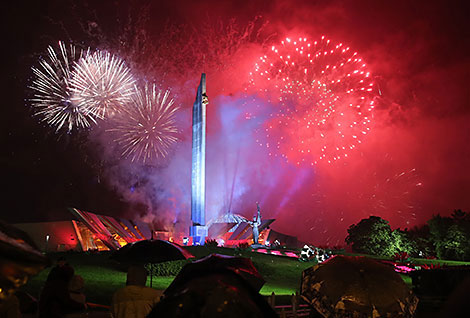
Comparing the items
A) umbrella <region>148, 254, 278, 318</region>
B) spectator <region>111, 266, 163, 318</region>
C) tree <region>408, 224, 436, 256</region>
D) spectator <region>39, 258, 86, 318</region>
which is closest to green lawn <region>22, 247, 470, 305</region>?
spectator <region>39, 258, 86, 318</region>

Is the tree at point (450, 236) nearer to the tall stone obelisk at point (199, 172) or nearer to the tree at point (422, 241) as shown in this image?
the tree at point (422, 241)

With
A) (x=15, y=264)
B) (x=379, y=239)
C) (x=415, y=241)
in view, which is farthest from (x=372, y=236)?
(x=15, y=264)

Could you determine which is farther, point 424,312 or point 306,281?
point 424,312

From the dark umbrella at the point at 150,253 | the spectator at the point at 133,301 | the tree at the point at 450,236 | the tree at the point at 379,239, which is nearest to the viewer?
the spectator at the point at 133,301

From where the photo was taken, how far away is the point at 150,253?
951cm

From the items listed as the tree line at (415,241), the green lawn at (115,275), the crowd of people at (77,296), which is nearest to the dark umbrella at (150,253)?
the crowd of people at (77,296)

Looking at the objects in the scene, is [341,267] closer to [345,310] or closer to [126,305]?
[345,310]

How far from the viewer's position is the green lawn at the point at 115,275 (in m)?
13.8

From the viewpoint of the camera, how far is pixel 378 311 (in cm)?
517

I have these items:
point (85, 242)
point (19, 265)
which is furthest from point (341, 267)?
point (85, 242)

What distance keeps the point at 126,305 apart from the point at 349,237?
4361 cm

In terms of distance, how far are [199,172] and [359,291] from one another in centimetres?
3990

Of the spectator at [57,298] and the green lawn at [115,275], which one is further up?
the spectator at [57,298]

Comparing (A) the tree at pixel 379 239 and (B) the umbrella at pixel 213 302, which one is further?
(A) the tree at pixel 379 239
